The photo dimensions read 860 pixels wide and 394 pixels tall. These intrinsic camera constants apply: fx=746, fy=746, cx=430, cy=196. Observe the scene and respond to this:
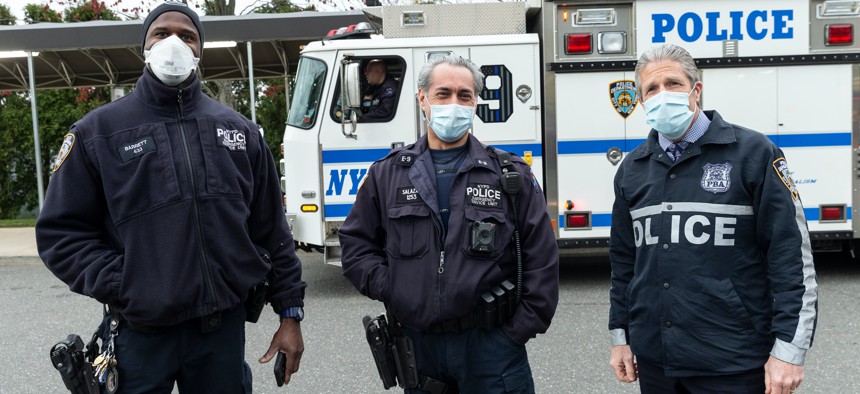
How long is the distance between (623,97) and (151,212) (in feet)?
17.7

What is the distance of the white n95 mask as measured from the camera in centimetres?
246

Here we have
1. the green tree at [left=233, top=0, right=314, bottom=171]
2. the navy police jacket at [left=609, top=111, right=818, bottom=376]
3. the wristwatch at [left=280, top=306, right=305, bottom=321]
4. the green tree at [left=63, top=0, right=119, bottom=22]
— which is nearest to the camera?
the navy police jacket at [left=609, top=111, right=818, bottom=376]

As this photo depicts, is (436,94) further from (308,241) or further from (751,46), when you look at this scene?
(751,46)

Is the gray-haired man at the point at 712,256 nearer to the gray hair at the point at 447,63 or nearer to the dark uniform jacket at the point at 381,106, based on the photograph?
the gray hair at the point at 447,63

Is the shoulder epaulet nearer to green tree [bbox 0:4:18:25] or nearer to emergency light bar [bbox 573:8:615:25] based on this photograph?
emergency light bar [bbox 573:8:615:25]

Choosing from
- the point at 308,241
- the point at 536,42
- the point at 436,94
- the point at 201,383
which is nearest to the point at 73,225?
the point at 201,383

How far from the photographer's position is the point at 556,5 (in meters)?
6.88

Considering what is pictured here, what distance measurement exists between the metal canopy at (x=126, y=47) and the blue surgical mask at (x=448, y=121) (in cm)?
896

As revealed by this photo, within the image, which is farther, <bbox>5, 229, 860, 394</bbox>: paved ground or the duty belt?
<bbox>5, 229, 860, 394</bbox>: paved ground

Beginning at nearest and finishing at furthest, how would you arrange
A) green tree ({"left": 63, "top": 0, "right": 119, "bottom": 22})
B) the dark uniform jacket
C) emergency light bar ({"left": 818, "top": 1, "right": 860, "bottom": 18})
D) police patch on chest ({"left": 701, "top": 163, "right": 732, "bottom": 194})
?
police patch on chest ({"left": 701, "top": 163, "right": 732, "bottom": 194}), emergency light bar ({"left": 818, "top": 1, "right": 860, "bottom": 18}), the dark uniform jacket, green tree ({"left": 63, "top": 0, "right": 119, "bottom": 22})

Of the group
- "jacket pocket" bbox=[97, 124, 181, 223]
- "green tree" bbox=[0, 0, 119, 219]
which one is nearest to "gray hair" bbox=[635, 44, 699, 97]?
"jacket pocket" bbox=[97, 124, 181, 223]

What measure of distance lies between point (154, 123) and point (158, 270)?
0.48 meters

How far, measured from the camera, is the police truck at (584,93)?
22.5 ft

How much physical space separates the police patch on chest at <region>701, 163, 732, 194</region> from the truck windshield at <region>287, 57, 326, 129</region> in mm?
5127
